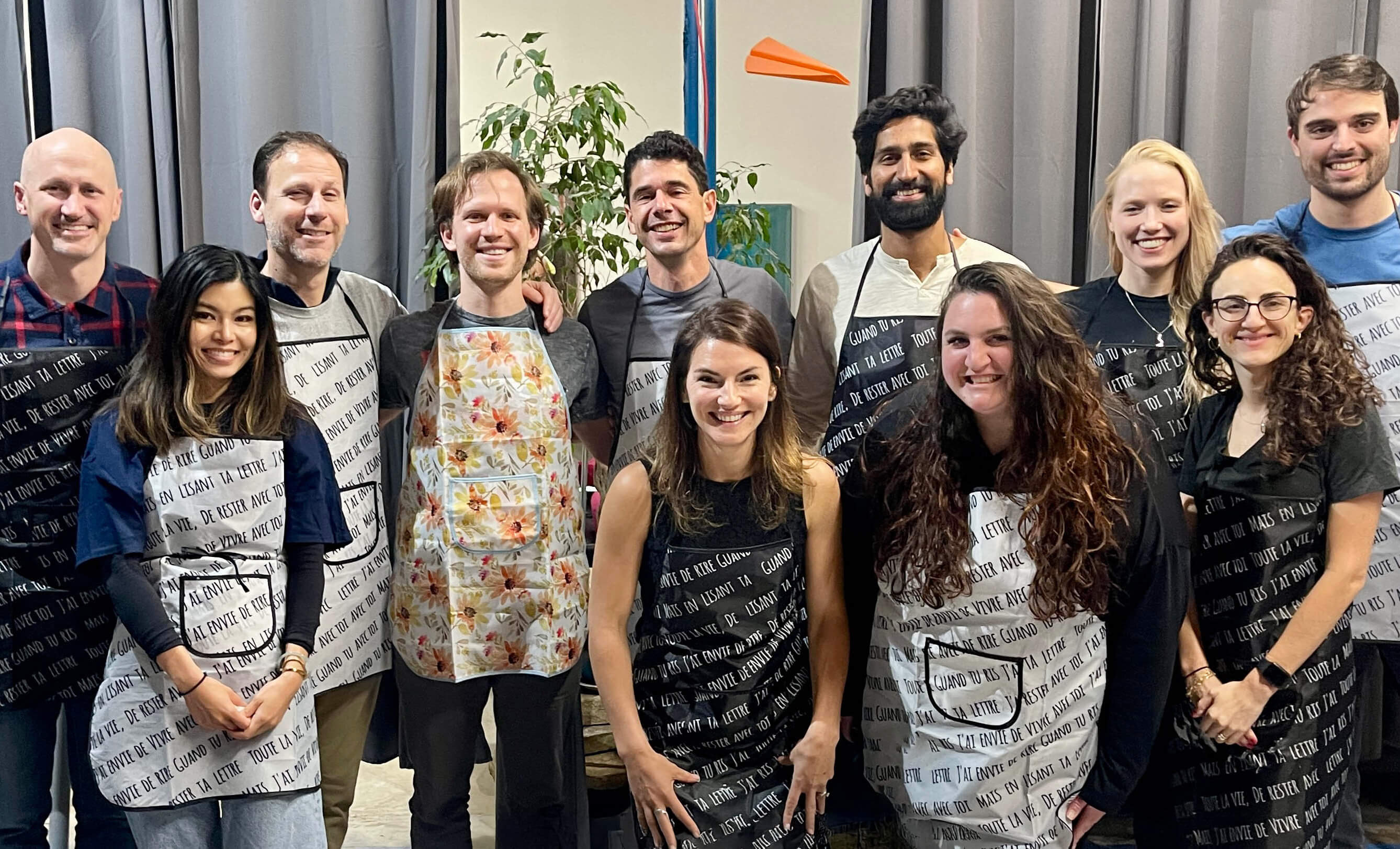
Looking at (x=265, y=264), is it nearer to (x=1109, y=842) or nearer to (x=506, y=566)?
(x=506, y=566)

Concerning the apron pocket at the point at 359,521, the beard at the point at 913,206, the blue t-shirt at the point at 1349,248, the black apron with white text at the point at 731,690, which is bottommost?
the black apron with white text at the point at 731,690

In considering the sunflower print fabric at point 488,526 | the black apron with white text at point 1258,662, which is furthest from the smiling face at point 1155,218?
the sunflower print fabric at point 488,526

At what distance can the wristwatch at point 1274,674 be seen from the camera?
1.60m

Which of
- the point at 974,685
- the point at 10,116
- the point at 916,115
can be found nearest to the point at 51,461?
the point at 10,116

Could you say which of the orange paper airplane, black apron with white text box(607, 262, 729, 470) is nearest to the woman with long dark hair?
black apron with white text box(607, 262, 729, 470)

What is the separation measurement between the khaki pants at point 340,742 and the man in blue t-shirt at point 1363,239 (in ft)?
5.74

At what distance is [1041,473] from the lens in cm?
152

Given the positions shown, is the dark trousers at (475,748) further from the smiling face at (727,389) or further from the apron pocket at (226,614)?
the smiling face at (727,389)

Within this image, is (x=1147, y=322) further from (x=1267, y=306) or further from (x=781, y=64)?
(x=781, y=64)

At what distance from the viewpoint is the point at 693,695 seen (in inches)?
64.6

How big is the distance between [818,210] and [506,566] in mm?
2445

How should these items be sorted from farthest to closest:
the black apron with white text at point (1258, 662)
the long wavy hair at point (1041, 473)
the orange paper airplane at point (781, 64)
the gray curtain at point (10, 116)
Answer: the orange paper airplane at point (781, 64), the gray curtain at point (10, 116), the black apron with white text at point (1258, 662), the long wavy hair at point (1041, 473)

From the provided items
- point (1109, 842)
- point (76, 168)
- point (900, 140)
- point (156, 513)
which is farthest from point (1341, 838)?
point (76, 168)

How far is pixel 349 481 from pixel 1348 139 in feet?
6.10
